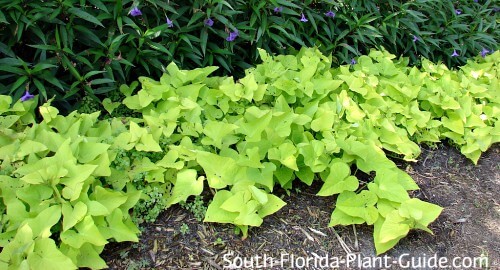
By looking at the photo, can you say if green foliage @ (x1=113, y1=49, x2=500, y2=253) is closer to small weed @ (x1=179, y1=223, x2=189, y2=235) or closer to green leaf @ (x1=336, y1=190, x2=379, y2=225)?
green leaf @ (x1=336, y1=190, x2=379, y2=225)

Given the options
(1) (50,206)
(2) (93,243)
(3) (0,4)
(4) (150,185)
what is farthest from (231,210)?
(3) (0,4)

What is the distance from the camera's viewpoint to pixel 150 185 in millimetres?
2285

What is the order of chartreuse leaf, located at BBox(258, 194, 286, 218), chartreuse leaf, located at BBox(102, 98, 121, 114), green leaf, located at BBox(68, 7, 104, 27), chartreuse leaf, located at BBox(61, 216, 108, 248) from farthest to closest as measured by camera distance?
chartreuse leaf, located at BBox(102, 98, 121, 114), green leaf, located at BBox(68, 7, 104, 27), chartreuse leaf, located at BBox(258, 194, 286, 218), chartreuse leaf, located at BBox(61, 216, 108, 248)

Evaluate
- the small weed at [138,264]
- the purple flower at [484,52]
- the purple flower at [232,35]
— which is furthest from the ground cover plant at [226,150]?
the purple flower at [484,52]

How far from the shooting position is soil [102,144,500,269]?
2.08 meters

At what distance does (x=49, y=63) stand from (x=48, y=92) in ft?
0.65

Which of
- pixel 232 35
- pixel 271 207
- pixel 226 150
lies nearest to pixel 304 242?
pixel 271 207

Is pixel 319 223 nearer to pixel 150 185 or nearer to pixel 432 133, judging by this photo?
pixel 150 185

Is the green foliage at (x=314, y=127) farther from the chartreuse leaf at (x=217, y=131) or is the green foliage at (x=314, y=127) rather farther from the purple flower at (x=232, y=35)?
the purple flower at (x=232, y=35)

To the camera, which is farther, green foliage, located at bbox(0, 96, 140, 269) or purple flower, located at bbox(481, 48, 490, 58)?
purple flower, located at bbox(481, 48, 490, 58)

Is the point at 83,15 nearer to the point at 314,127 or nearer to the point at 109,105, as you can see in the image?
the point at 109,105

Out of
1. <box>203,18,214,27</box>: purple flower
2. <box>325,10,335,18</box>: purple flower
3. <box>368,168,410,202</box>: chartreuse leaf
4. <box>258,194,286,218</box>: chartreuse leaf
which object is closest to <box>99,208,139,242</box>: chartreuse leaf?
<box>258,194,286,218</box>: chartreuse leaf

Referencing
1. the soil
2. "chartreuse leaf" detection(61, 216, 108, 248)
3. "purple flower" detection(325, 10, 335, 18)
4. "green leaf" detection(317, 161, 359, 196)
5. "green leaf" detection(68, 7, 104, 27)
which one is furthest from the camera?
"purple flower" detection(325, 10, 335, 18)

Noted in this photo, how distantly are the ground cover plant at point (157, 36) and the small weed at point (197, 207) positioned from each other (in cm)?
89
